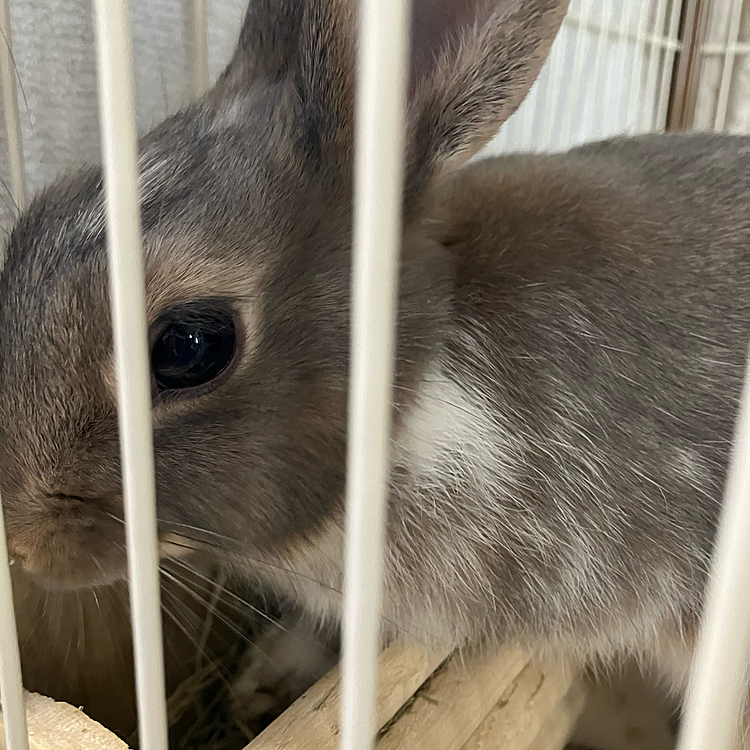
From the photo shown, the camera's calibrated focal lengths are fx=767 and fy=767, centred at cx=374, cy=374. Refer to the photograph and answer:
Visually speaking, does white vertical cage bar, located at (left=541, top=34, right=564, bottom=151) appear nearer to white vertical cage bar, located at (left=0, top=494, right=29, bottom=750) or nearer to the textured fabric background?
the textured fabric background

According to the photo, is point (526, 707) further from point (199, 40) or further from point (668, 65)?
point (668, 65)

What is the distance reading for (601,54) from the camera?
1.66m

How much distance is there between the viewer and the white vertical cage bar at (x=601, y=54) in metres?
1.62

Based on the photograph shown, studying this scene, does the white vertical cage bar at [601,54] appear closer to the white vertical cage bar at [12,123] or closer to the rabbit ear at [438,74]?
the rabbit ear at [438,74]

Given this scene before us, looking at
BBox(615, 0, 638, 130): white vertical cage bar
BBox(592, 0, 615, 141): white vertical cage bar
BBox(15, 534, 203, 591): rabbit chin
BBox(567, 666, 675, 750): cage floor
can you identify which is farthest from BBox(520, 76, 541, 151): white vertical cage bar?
BBox(15, 534, 203, 591): rabbit chin

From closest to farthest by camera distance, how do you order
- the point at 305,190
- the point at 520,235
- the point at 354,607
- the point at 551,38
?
the point at 354,607
the point at 551,38
the point at 305,190
the point at 520,235

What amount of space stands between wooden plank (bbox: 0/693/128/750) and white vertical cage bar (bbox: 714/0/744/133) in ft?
6.40

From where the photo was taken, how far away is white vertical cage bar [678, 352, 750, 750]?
1.08ft

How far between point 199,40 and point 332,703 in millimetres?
984

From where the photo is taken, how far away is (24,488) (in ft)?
2.42

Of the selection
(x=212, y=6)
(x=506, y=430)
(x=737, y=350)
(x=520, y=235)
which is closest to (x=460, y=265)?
(x=520, y=235)

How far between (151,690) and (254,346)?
32 cm

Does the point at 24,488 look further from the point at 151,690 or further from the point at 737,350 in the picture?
the point at 737,350

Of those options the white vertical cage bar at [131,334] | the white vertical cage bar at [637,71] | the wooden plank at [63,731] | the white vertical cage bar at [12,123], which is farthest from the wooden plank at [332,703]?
the white vertical cage bar at [637,71]
